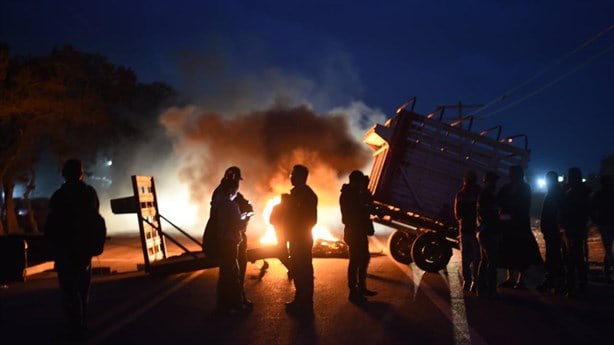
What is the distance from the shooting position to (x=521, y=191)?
28.8ft

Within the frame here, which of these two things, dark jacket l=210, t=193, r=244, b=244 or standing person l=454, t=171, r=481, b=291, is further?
standing person l=454, t=171, r=481, b=291

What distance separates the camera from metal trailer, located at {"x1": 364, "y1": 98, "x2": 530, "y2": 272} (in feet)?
37.4

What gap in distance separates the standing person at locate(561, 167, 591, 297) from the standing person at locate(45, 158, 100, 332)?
21.7 feet

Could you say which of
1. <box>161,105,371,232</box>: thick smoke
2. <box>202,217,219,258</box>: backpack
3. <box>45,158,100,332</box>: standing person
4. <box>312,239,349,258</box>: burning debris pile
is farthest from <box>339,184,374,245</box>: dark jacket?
<box>161,105,371,232</box>: thick smoke

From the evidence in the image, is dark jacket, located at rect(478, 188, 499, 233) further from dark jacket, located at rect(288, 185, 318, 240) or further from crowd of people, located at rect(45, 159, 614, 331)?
dark jacket, located at rect(288, 185, 318, 240)

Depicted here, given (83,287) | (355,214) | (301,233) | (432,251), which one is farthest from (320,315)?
(432,251)

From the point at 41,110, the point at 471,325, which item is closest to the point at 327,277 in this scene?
the point at 471,325

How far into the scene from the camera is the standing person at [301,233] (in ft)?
25.8

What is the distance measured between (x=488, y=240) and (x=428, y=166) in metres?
→ 3.30

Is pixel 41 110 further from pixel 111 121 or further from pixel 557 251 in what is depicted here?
pixel 557 251

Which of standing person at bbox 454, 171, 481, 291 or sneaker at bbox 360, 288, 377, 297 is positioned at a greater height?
standing person at bbox 454, 171, 481, 291

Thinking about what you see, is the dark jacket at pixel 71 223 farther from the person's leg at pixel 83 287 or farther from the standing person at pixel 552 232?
the standing person at pixel 552 232

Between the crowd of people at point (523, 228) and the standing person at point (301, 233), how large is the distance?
246cm

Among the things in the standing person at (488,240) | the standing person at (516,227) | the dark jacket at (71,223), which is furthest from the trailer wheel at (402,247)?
the dark jacket at (71,223)
